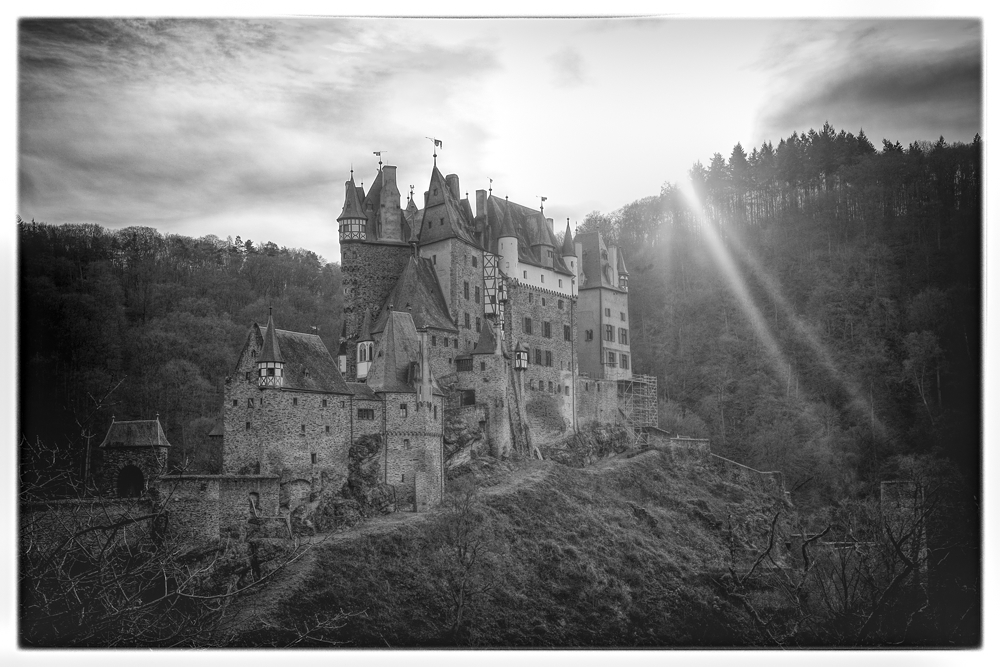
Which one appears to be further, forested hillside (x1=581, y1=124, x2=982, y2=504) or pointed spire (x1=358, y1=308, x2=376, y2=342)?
forested hillside (x1=581, y1=124, x2=982, y2=504)

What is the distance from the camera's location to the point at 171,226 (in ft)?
74.2

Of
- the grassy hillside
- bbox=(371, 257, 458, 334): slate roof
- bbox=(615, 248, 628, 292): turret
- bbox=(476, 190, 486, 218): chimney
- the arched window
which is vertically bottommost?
the grassy hillside

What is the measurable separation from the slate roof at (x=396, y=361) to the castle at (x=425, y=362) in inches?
1.4

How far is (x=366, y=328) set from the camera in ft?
85.6

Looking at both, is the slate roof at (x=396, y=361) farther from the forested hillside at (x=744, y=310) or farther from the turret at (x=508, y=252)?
the turret at (x=508, y=252)

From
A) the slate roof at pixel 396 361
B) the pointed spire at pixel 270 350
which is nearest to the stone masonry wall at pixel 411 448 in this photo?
the slate roof at pixel 396 361

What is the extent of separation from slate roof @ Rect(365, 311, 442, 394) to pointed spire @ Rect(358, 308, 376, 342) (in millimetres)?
640

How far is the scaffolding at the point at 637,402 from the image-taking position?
31438 millimetres

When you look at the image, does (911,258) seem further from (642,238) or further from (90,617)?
(90,617)

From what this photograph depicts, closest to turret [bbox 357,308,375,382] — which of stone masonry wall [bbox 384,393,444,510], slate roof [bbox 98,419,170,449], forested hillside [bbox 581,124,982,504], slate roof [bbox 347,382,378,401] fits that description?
slate roof [bbox 347,382,378,401]

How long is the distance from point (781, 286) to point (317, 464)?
→ 20542 mm

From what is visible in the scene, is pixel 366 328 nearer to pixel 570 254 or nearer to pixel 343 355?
pixel 343 355

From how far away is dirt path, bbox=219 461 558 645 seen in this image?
60.9 ft

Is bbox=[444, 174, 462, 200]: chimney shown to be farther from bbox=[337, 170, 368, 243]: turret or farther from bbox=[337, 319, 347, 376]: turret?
bbox=[337, 319, 347, 376]: turret
